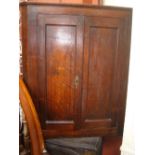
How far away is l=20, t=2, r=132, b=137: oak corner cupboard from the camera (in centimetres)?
150

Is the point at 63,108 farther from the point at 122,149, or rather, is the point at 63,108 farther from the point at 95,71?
the point at 122,149

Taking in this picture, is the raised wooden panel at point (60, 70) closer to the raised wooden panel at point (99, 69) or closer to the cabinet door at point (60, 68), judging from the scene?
the cabinet door at point (60, 68)

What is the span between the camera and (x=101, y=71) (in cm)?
162

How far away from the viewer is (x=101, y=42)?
1.58 m

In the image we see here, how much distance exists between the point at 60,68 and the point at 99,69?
29 centimetres

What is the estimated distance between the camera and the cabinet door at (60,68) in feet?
4.92

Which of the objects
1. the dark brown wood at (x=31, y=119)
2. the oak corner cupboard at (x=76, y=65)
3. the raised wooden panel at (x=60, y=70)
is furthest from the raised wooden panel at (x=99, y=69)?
the dark brown wood at (x=31, y=119)

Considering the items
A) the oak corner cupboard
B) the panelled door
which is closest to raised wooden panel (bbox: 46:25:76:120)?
the oak corner cupboard

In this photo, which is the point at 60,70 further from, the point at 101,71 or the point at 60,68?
the point at 101,71

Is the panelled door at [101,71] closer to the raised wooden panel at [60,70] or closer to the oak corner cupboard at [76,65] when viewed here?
the oak corner cupboard at [76,65]

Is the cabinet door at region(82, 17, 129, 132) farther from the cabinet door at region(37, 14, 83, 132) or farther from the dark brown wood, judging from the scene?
the dark brown wood

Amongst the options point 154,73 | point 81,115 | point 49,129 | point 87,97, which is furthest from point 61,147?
point 154,73

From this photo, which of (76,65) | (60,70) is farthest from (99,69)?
(60,70)

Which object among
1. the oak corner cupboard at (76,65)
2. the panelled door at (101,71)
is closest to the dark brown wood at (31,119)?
the oak corner cupboard at (76,65)
